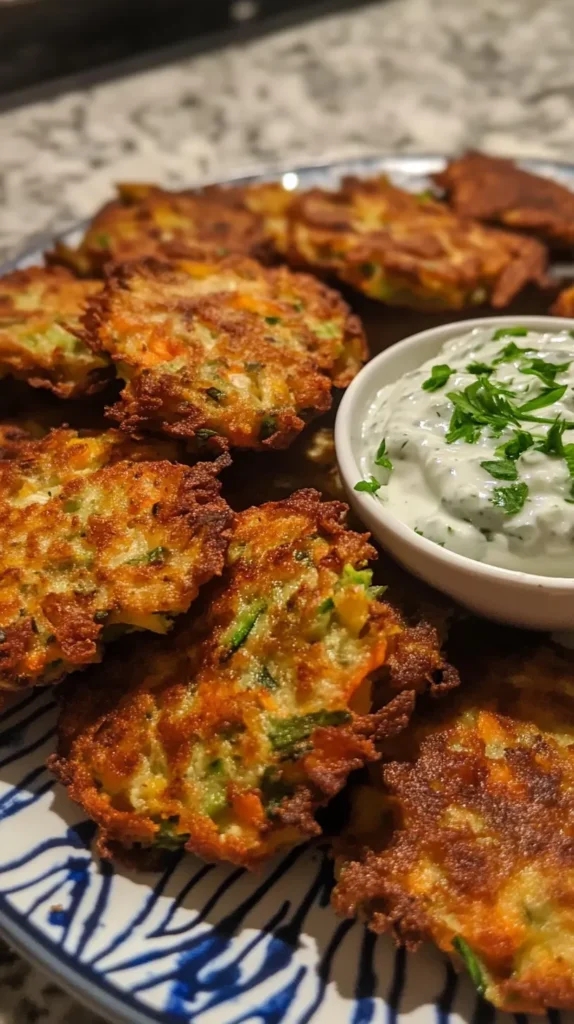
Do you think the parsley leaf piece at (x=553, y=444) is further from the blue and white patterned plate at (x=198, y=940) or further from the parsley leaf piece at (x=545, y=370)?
the blue and white patterned plate at (x=198, y=940)

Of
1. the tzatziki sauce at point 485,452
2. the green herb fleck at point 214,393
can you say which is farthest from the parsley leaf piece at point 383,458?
the green herb fleck at point 214,393

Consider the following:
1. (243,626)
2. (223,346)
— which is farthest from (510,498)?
(223,346)

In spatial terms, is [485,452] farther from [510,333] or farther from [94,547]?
[94,547]

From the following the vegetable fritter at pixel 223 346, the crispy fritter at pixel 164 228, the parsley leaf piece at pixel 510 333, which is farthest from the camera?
the crispy fritter at pixel 164 228

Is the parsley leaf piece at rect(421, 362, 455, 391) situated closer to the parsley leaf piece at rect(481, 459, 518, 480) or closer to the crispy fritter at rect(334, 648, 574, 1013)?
the parsley leaf piece at rect(481, 459, 518, 480)

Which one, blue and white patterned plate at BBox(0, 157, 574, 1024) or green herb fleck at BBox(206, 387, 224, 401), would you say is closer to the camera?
blue and white patterned plate at BBox(0, 157, 574, 1024)

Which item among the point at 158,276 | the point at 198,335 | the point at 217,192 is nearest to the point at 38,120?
the point at 217,192

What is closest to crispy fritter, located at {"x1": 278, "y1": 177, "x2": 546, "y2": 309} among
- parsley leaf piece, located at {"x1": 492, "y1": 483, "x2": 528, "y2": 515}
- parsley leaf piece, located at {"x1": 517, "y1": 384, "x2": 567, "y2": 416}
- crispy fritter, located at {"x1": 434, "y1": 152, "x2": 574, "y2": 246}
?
crispy fritter, located at {"x1": 434, "y1": 152, "x2": 574, "y2": 246}
